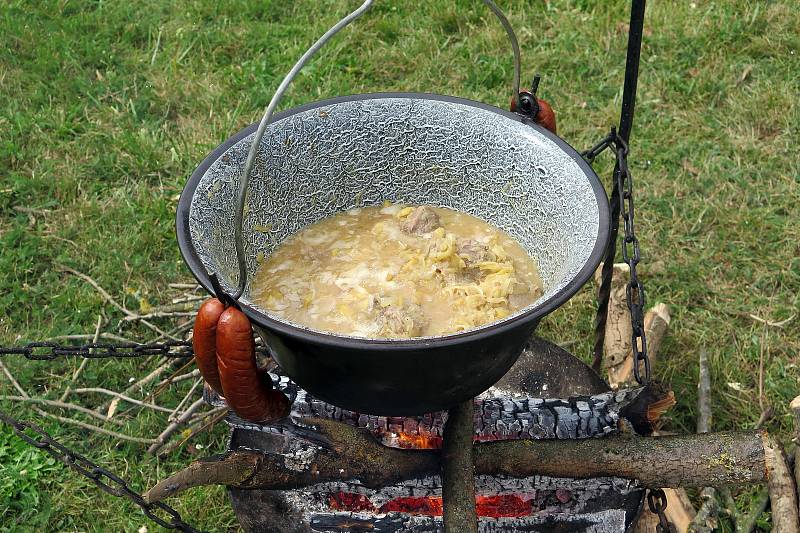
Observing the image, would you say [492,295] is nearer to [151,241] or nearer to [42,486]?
[42,486]

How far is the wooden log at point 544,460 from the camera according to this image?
254 centimetres

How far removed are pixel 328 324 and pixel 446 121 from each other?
0.93 m

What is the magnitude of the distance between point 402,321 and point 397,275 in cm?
36

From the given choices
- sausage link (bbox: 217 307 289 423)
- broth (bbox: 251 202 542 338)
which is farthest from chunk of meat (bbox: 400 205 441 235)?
sausage link (bbox: 217 307 289 423)

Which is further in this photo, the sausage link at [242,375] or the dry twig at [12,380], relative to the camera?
the dry twig at [12,380]

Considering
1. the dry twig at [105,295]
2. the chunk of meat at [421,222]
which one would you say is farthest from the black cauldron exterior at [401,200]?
the dry twig at [105,295]

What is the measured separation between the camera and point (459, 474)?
8.18 feet

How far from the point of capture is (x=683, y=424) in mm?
3787

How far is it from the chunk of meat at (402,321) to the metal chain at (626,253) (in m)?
0.66

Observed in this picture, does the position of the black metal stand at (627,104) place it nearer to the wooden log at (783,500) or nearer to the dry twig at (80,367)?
the wooden log at (783,500)

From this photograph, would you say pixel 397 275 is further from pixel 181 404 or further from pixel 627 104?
pixel 181 404

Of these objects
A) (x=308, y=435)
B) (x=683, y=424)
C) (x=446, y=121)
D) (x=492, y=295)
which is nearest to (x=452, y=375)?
(x=492, y=295)

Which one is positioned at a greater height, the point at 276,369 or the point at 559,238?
the point at 559,238

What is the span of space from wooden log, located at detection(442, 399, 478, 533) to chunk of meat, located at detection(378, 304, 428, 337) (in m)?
0.34
